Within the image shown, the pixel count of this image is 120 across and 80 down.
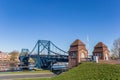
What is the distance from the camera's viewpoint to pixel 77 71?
20.0m

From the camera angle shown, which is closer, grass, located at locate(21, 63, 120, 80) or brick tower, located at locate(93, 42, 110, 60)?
grass, located at locate(21, 63, 120, 80)

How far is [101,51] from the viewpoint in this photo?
→ 36.8 meters

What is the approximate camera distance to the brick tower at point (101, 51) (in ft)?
120

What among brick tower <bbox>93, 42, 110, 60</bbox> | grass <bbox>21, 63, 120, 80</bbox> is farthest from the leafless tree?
grass <bbox>21, 63, 120, 80</bbox>

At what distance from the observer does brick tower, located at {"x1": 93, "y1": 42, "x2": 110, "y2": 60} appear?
36.6 m

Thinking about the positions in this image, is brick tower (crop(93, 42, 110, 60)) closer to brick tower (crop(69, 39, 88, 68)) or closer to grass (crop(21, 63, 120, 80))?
brick tower (crop(69, 39, 88, 68))

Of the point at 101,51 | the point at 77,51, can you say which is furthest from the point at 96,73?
the point at 101,51

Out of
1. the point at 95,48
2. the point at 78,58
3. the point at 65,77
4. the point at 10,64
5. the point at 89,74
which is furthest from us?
the point at 10,64

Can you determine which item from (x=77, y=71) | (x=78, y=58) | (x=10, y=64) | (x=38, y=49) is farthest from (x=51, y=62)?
(x=77, y=71)

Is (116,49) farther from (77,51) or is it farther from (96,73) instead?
(96,73)

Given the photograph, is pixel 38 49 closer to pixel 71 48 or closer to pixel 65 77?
pixel 71 48

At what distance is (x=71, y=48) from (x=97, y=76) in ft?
72.8

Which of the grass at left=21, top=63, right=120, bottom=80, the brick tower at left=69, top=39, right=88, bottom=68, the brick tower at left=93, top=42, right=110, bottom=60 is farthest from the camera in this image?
the brick tower at left=93, top=42, right=110, bottom=60

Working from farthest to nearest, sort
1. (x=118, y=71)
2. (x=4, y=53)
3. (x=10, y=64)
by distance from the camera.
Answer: (x=4, y=53), (x=10, y=64), (x=118, y=71)
